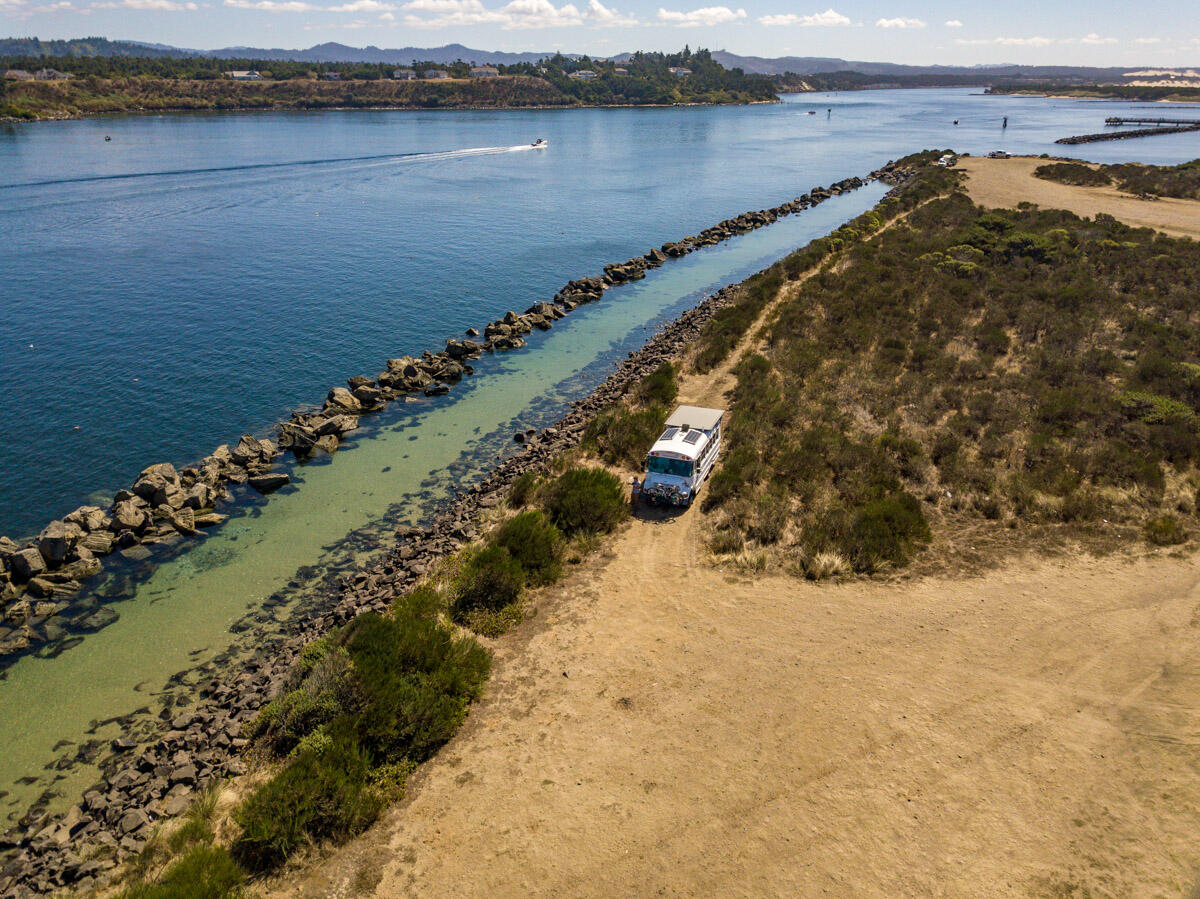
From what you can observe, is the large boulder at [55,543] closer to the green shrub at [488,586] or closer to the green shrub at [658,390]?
the green shrub at [488,586]

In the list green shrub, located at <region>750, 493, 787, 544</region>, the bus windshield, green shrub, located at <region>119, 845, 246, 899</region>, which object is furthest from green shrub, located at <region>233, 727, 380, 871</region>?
the bus windshield

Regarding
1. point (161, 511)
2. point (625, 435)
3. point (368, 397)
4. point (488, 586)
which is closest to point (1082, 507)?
point (625, 435)

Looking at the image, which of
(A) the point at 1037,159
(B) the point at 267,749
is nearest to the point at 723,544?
(B) the point at 267,749

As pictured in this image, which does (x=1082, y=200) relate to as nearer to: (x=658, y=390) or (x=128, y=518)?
(x=658, y=390)

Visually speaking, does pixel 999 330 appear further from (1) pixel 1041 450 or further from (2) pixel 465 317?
(2) pixel 465 317

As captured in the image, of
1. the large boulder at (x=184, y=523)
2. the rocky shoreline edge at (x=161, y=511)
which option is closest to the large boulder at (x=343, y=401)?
the rocky shoreline edge at (x=161, y=511)
